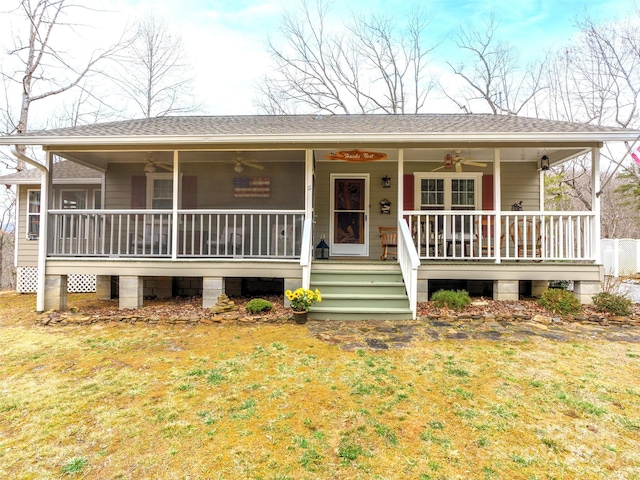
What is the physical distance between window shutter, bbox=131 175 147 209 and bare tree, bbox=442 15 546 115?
15.8 metres

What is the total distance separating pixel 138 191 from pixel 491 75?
1775cm

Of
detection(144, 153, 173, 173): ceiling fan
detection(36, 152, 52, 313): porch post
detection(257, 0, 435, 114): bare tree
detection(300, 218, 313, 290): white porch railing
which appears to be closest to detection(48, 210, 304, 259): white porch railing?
detection(36, 152, 52, 313): porch post

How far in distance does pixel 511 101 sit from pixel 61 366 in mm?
20053

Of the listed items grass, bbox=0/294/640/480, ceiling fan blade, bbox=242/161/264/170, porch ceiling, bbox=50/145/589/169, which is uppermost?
porch ceiling, bbox=50/145/589/169

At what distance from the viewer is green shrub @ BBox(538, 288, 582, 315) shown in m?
5.32

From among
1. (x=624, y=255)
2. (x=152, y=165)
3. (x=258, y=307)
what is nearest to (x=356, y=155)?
(x=258, y=307)

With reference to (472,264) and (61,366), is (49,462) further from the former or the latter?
(472,264)

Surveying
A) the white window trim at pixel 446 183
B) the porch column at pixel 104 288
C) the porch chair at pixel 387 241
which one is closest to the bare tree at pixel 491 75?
the white window trim at pixel 446 183

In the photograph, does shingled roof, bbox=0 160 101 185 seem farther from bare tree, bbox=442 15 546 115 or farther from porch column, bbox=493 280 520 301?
bare tree, bbox=442 15 546 115

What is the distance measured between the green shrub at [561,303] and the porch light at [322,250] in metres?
4.29

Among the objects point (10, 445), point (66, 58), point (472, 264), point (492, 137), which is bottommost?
point (10, 445)

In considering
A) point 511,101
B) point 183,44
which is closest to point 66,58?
point 183,44

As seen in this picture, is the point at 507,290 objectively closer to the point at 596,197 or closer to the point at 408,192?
the point at 596,197

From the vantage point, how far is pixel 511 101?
16.8 metres
